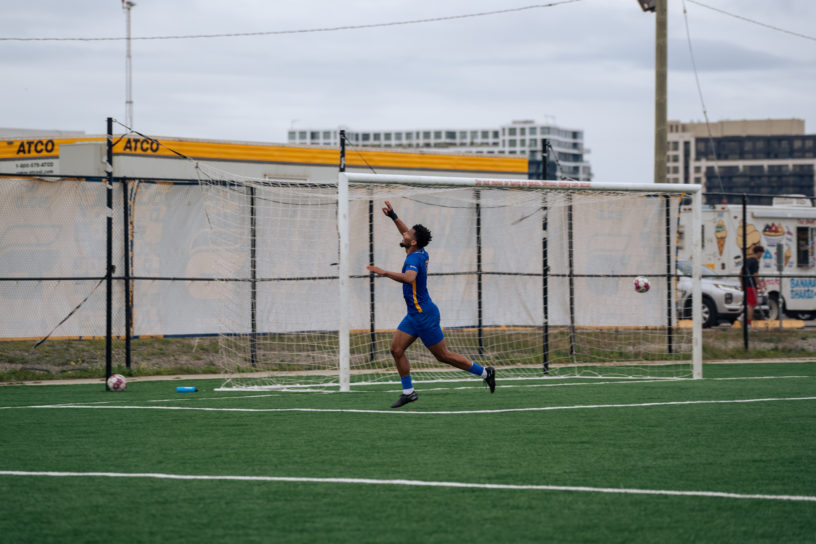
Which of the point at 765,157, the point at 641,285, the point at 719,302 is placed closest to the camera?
the point at 641,285

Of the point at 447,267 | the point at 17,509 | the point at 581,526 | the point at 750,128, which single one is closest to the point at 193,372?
the point at 447,267

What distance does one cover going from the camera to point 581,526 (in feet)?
18.5

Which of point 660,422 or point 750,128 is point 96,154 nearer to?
point 660,422

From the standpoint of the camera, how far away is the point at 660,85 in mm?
18750

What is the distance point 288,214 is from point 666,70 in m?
7.50

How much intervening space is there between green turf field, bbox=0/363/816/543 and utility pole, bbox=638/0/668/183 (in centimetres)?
701

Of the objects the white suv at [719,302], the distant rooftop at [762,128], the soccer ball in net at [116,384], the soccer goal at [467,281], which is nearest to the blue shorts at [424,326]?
the soccer goal at [467,281]

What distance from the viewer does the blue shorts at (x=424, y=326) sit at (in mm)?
11516

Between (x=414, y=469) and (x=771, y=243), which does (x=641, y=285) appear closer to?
(x=414, y=469)

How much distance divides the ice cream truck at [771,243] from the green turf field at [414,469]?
14.3m

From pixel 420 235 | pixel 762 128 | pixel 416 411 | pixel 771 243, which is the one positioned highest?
pixel 762 128

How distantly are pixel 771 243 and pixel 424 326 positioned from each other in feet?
58.8

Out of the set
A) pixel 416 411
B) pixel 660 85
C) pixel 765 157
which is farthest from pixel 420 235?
pixel 765 157

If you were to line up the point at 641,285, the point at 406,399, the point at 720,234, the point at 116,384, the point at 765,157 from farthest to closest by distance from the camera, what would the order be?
the point at 765,157
the point at 720,234
the point at 641,285
the point at 116,384
the point at 406,399
